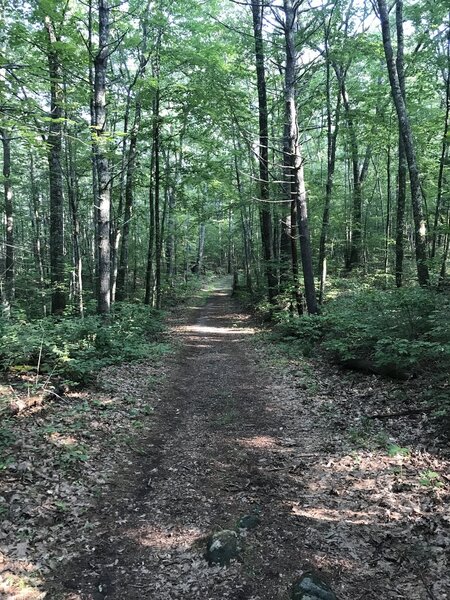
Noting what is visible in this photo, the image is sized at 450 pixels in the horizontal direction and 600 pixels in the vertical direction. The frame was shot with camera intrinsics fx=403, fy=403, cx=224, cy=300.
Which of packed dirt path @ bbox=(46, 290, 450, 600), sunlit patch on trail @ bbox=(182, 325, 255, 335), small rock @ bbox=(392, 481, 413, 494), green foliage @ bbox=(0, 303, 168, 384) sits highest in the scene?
green foliage @ bbox=(0, 303, 168, 384)

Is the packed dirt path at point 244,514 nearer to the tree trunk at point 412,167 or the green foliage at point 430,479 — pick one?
the green foliage at point 430,479

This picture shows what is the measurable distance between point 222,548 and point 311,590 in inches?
36.2

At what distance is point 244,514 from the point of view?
14.5 ft

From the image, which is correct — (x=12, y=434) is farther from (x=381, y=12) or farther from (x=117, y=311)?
(x=381, y=12)

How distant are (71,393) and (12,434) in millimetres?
1920

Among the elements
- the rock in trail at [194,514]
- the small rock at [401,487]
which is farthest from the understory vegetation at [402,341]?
the rock in trail at [194,514]

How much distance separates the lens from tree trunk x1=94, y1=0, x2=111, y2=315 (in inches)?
384

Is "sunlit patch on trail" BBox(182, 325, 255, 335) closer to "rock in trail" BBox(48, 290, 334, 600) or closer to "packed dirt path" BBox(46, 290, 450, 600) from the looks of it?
"rock in trail" BBox(48, 290, 334, 600)

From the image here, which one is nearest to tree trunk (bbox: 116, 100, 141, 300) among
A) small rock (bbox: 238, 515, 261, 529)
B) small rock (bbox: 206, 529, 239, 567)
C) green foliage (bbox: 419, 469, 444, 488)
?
small rock (bbox: 238, 515, 261, 529)

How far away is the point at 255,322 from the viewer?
18.1 meters

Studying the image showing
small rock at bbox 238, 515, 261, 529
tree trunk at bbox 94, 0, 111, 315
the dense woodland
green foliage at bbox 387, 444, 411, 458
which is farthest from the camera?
tree trunk at bbox 94, 0, 111, 315

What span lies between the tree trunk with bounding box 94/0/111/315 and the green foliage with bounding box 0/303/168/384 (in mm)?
1072

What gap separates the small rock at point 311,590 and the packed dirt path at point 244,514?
89 millimetres

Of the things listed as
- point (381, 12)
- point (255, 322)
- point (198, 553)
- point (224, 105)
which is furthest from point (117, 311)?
point (381, 12)
